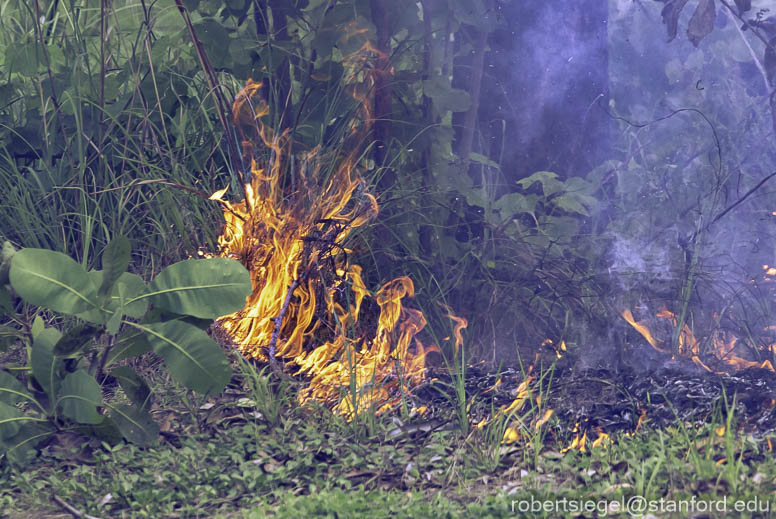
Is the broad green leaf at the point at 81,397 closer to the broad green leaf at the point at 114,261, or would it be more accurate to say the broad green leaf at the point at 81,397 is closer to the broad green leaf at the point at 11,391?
the broad green leaf at the point at 11,391

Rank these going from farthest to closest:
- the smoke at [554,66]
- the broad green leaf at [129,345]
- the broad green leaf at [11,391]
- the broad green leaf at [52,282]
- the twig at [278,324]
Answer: the smoke at [554,66], the twig at [278,324], the broad green leaf at [129,345], the broad green leaf at [11,391], the broad green leaf at [52,282]

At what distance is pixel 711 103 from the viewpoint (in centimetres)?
549

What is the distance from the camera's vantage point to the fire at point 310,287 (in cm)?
349

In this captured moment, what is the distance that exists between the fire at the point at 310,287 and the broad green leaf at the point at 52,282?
0.86 metres

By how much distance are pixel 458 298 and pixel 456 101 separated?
1.05 meters

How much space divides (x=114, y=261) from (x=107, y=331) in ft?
0.86

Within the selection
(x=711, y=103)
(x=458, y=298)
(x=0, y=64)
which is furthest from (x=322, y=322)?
(x=711, y=103)

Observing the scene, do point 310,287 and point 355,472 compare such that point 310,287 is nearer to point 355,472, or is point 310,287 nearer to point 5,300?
point 355,472

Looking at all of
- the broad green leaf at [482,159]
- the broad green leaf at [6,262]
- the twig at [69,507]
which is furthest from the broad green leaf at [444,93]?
the twig at [69,507]

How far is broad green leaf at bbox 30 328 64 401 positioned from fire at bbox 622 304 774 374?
8.76 feet

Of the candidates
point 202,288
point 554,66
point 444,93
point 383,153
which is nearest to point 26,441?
point 202,288

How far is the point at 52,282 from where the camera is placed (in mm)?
2744

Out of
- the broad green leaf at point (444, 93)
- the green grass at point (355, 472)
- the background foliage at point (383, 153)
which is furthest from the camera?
the broad green leaf at point (444, 93)

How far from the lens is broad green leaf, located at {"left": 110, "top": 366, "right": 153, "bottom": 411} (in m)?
2.90
